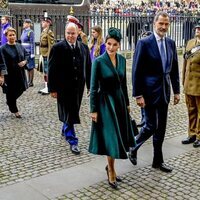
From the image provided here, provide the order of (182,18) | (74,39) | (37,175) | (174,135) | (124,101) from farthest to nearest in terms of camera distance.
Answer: (182,18)
(174,135)
(74,39)
(37,175)
(124,101)

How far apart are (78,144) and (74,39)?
1601 millimetres

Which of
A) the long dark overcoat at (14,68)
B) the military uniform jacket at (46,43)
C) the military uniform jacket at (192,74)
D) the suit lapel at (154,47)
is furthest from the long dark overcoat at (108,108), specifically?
the military uniform jacket at (46,43)

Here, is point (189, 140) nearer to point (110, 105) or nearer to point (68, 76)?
point (68, 76)

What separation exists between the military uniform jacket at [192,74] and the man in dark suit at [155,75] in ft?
3.40

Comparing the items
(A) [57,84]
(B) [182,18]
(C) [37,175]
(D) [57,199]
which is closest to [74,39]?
(A) [57,84]

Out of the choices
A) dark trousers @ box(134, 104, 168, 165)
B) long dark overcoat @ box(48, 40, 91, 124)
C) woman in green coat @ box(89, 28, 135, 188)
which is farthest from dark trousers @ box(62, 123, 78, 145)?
woman in green coat @ box(89, 28, 135, 188)

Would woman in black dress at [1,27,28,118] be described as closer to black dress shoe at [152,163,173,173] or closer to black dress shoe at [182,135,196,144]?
black dress shoe at [182,135,196,144]

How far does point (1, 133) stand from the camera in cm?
745

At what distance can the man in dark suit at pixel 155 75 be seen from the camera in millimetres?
5426

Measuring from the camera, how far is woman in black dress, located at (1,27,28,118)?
8.36m

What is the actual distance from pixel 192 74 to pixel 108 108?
217 cm

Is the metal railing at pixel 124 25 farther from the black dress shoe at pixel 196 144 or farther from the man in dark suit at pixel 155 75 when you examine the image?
the man in dark suit at pixel 155 75

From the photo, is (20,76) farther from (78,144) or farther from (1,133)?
(78,144)

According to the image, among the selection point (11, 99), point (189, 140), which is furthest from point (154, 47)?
point (11, 99)
